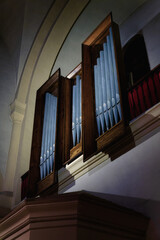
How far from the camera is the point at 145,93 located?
15.8 feet

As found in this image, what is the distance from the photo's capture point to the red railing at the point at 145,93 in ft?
15.3

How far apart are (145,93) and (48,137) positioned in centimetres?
206

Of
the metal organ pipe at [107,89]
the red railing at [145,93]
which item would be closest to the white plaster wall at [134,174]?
the metal organ pipe at [107,89]

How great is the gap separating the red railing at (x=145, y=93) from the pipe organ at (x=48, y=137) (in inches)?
63.8

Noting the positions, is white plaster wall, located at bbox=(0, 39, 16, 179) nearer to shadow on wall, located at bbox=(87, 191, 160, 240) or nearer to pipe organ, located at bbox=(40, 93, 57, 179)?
pipe organ, located at bbox=(40, 93, 57, 179)

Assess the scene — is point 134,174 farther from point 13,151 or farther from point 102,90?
point 13,151

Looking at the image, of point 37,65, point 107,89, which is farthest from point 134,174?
point 37,65

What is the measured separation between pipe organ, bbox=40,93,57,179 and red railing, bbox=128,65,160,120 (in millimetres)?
1621

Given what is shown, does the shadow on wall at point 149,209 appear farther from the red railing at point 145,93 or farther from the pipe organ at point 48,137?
the pipe organ at point 48,137

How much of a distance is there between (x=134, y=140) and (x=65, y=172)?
1437mm

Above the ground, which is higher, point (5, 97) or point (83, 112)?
point (5, 97)

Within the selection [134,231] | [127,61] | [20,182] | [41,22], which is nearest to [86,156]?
[134,231]

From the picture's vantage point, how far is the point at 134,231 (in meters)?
3.62

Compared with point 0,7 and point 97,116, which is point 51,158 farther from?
point 0,7
